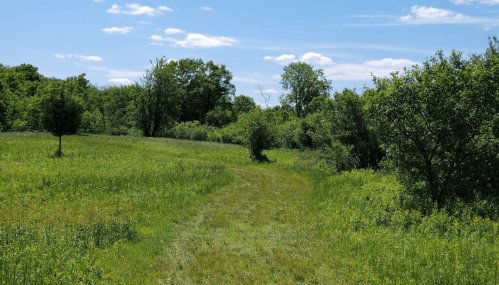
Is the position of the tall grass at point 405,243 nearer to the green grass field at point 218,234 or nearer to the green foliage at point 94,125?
the green grass field at point 218,234

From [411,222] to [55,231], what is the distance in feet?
37.8

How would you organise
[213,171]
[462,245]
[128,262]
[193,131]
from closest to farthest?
[128,262] < [462,245] < [213,171] < [193,131]

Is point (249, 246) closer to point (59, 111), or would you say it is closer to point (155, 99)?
point (59, 111)

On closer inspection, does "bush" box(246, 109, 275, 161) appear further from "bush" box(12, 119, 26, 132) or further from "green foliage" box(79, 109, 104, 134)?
"bush" box(12, 119, 26, 132)

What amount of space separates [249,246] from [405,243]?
454 centimetres

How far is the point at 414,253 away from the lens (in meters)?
8.29

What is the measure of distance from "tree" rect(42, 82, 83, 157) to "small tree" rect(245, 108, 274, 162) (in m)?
14.9

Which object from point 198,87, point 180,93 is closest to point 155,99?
point 180,93

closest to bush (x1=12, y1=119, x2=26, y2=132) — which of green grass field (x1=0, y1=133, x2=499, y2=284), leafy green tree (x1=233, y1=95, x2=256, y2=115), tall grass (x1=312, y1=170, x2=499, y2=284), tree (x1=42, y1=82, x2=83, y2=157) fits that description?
tree (x1=42, y1=82, x2=83, y2=157)

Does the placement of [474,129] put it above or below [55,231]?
above

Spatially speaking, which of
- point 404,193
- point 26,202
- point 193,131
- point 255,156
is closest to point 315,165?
point 255,156

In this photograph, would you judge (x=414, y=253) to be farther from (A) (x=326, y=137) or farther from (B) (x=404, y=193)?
(A) (x=326, y=137)

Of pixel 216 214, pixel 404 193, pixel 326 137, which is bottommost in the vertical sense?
pixel 216 214

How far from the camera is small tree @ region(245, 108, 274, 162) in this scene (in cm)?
2873
